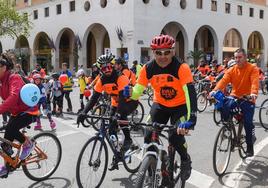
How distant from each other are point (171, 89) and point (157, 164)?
1.07 meters

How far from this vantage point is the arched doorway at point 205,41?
167 feet

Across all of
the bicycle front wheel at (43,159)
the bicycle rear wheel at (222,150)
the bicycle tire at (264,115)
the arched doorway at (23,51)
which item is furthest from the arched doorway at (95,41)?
the bicycle rear wheel at (222,150)

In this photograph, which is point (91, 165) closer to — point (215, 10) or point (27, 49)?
point (215, 10)

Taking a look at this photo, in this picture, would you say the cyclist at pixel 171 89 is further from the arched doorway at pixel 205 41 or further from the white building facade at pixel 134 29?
the arched doorway at pixel 205 41

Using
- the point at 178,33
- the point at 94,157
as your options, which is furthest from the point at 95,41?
the point at 94,157

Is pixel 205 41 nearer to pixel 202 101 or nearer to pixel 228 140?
pixel 202 101

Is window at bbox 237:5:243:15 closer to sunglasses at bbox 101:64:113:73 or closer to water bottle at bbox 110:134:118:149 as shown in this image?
sunglasses at bbox 101:64:113:73

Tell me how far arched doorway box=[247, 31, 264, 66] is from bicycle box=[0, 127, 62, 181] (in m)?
53.0

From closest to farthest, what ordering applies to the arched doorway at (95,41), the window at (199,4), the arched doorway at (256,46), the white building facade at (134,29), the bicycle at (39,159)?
the bicycle at (39,159) < the white building facade at (134,29) < the window at (199,4) < the arched doorway at (95,41) < the arched doorway at (256,46)

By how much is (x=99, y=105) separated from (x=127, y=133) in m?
4.59

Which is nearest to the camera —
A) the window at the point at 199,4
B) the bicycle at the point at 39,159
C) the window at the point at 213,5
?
the bicycle at the point at 39,159

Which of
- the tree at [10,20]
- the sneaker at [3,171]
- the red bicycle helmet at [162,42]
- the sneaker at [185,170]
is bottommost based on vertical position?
the sneaker at [3,171]

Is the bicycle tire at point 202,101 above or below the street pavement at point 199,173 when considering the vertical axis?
above

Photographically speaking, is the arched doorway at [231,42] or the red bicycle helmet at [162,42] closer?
the red bicycle helmet at [162,42]
